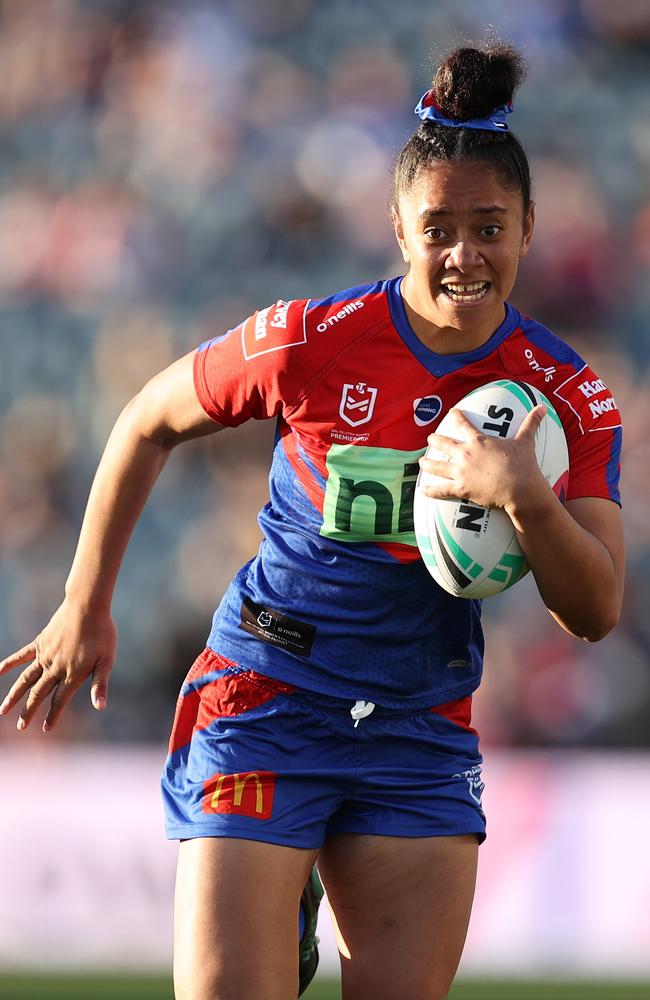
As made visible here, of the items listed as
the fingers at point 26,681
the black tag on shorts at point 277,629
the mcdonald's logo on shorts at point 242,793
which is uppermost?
the black tag on shorts at point 277,629

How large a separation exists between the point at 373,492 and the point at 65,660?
86cm

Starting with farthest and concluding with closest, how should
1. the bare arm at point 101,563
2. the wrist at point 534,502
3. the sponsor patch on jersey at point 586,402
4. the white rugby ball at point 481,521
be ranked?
the bare arm at point 101,563, the sponsor patch on jersey at point 586,402, the white rugby ball at point 481,521, the wrist at point 534,502

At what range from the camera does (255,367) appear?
3.16 meters

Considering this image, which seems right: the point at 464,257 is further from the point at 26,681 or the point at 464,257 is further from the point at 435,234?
the point at 26,681

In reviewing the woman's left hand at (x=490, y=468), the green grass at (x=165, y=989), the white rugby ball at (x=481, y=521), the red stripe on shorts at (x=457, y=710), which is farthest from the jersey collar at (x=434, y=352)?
the green grass at (x=165, y=989)

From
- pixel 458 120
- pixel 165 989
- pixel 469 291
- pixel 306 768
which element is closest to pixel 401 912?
pixel 306 768

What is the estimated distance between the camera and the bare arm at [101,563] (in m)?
3.38

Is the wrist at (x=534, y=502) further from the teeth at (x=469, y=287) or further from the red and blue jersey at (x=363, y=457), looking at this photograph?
the teeth at (x=469, y=287)

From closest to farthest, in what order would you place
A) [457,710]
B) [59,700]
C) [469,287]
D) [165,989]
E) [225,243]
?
[469,287]
[457,710]
[59,700]
[165,989]
[225,243]

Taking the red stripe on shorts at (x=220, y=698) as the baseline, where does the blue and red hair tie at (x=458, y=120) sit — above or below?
above

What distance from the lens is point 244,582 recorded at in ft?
11.0

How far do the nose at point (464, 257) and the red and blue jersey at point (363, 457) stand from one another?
0.20 meters

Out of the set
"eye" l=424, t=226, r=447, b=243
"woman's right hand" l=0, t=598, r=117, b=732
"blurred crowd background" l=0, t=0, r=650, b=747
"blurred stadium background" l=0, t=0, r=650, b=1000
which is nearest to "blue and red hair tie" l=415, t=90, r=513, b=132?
"eye" l=424, t=226, r=447, b=243

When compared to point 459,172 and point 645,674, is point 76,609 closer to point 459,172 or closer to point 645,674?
point 459,172
